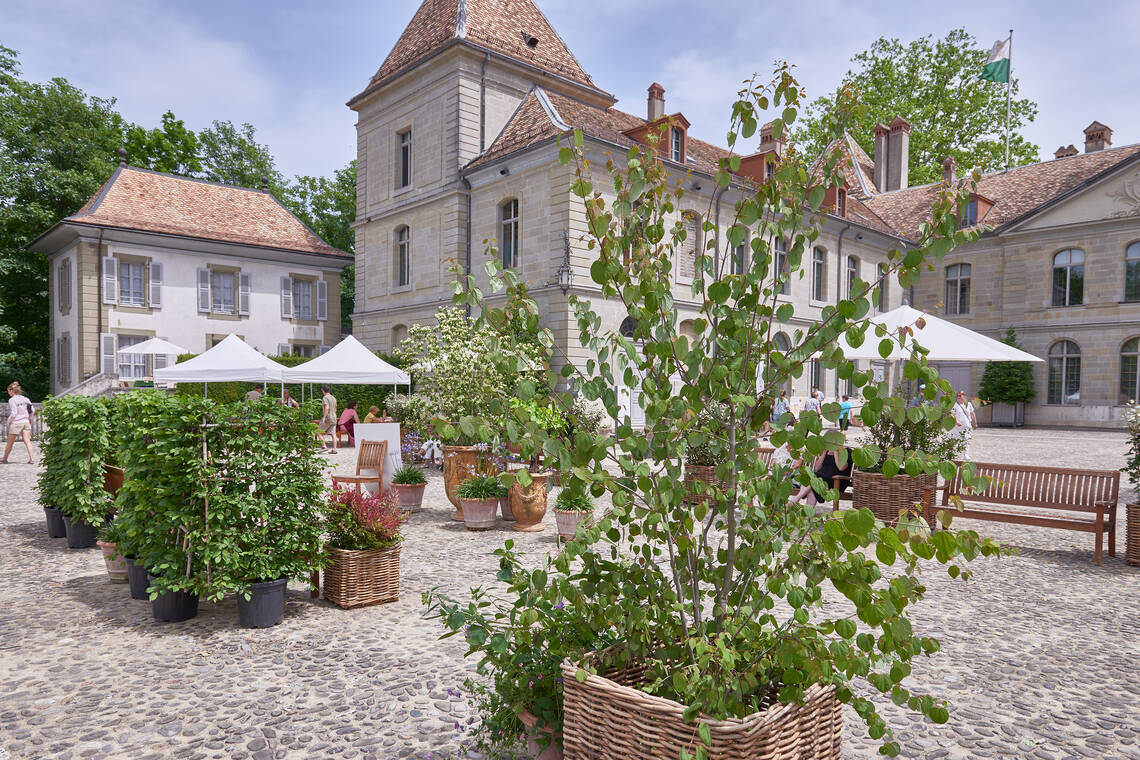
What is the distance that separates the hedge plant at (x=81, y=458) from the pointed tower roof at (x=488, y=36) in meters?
16.1

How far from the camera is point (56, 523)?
7605 mm

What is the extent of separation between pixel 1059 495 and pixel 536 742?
7161mm

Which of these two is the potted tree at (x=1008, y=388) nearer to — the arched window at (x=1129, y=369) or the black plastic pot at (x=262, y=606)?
the arched window at (x=1129, y=369)

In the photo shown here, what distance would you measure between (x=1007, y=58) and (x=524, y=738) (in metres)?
37.3

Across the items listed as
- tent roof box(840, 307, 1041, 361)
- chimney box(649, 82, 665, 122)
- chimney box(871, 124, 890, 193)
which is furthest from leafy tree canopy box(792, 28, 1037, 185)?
tent roof box(840, 307, 1041, 361)

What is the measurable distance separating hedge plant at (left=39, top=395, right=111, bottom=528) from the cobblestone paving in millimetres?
660

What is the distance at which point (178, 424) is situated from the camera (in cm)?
469

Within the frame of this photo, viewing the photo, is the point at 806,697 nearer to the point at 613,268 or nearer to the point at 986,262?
the point at 613,268

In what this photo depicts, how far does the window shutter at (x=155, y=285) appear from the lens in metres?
24.8

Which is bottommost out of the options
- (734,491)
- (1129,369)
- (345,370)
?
(734,491)

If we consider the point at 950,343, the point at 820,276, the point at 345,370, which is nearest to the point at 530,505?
the point at 950,343

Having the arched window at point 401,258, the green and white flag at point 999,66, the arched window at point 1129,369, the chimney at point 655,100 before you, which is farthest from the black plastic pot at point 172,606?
the green and white flag at point 999,66

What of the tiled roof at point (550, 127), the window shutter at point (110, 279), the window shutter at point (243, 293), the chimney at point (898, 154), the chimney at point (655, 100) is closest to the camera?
the tiled roof at point (550, 127)

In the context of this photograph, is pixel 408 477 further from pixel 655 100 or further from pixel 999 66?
pixel 999 66
